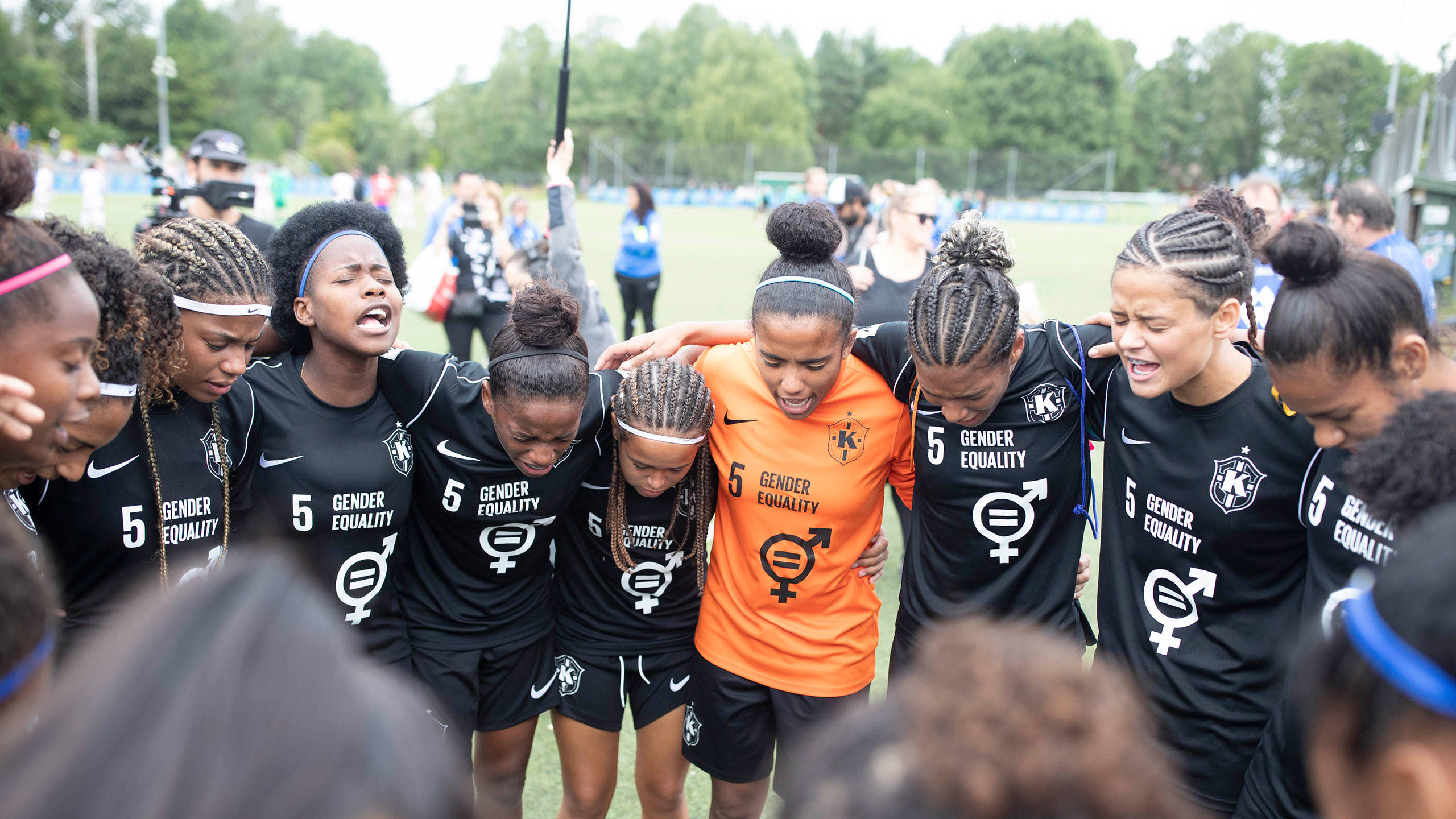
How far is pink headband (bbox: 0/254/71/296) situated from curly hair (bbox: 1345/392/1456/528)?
259 centimetres

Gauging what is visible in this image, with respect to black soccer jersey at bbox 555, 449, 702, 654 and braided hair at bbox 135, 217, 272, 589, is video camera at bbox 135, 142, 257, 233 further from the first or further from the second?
black soccer jersey at bbox 555, 449, 702, 654

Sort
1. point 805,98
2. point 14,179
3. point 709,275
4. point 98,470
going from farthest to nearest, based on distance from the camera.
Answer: point 805,98 < point 709,275 < point 98,470 < point 14,179

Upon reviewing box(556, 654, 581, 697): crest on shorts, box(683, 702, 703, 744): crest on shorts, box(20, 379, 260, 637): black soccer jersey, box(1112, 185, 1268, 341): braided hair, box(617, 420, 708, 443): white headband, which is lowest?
box(683, 702, 703, 744): crest on shorts

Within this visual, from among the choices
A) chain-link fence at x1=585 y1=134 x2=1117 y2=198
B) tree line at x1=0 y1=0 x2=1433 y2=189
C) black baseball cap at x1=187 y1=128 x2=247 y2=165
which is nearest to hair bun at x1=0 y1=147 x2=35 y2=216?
black baseball cap at x1=187 y1=128 x2=247 y2=165

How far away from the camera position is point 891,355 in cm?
313

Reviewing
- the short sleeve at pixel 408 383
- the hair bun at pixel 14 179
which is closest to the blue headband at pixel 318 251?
the short sleeve at pixel 408 383

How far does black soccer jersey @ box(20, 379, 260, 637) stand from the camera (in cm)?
240

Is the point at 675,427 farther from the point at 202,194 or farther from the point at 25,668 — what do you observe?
the point at 202,194

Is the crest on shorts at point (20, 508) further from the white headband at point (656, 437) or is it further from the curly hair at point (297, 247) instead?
the white headband at point (656, 437)

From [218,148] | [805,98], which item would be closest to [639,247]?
[218,148]

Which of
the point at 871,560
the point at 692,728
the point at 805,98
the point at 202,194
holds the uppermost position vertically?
the point at 805,98

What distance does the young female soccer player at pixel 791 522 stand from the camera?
298 centimetres

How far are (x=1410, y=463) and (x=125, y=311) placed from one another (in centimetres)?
284

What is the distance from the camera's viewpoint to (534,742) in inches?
155
